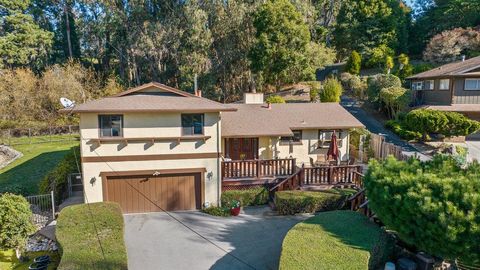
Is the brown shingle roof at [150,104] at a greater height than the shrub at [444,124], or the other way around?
the brown shingle roof at [150,104]

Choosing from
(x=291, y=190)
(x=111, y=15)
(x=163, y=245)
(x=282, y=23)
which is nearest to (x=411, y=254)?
(x=291, y=190)

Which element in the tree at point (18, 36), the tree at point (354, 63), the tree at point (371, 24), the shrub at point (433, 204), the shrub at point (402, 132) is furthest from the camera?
the tree at point (371, 24)

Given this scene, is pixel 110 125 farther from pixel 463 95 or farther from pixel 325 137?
pixel 463 95

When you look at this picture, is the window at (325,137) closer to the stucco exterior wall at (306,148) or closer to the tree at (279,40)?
the stucco exterior wall at (306,148)

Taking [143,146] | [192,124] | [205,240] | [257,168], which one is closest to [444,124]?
[257,168]

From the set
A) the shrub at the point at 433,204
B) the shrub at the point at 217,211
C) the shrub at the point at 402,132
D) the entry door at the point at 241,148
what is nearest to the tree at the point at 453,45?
the shrub at the point at 402,132
